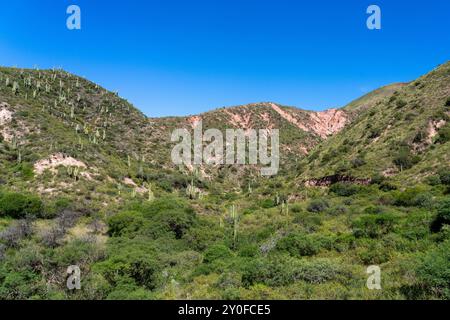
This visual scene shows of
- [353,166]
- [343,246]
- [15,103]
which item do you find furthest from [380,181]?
[15,103]

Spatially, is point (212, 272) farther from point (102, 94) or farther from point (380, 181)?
point (102, 94)

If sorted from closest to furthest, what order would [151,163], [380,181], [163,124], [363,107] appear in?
[380,181] < [151,163] < [163,124] < [363,107]

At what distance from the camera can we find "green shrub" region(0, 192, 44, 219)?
1048 inches

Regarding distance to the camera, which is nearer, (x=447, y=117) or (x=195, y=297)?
(x=195, y=297)

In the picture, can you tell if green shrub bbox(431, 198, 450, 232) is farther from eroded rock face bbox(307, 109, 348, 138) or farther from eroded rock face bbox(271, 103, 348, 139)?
eroded rock face bbox(307, 109, 348, 138)

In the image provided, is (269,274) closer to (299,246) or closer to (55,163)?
(299,246)

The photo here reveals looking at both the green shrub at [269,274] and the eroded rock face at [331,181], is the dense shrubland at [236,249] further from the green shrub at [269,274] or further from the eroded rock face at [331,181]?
the eroded rock face at [331,181]

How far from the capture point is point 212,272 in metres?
15.8

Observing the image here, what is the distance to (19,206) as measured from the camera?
2683 centimetres

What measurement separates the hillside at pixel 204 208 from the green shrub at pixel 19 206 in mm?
100

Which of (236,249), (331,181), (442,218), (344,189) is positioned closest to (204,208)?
(331,181)

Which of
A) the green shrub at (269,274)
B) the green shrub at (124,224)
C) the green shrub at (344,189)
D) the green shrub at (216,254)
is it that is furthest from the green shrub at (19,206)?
the green shrub at (344,189)

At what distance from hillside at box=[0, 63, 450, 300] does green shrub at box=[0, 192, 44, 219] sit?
100mm

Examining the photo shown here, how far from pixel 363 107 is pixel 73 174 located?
8329 cm
